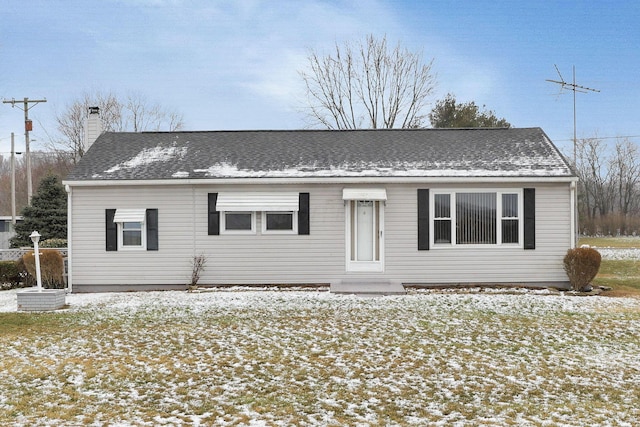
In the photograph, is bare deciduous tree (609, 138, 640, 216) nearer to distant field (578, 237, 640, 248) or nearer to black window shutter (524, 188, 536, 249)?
distant field (578, 237, 640, 248)

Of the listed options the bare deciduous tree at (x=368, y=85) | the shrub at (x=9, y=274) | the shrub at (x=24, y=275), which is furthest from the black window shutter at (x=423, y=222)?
the bare deciduous tree at (x=368, y=85)

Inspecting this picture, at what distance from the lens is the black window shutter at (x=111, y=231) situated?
1372 cm

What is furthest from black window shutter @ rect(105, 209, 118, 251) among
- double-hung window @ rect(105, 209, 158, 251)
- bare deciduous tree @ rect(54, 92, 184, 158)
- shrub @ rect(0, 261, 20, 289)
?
bare deciduous tree @ rect(54, 92, 184, 158)

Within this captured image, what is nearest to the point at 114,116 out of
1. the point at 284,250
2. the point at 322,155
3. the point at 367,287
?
the point at 322,155

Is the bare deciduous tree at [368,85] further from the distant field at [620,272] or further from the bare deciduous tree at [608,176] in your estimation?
the bare deciduous tree at [608,176]

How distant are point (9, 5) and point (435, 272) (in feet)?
66.5

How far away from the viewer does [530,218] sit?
13539 millimetres

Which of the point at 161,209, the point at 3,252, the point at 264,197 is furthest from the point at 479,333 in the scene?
the point at 3,252

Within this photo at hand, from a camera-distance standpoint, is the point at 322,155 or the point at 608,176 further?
the point at 608,176

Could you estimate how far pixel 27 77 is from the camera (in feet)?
97.8

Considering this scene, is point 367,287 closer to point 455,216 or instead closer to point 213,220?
point 455,216

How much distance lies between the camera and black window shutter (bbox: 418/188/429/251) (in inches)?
535

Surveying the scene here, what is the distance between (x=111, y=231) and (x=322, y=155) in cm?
591

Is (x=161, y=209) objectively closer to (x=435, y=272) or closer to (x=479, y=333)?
(x=435, y=272)
